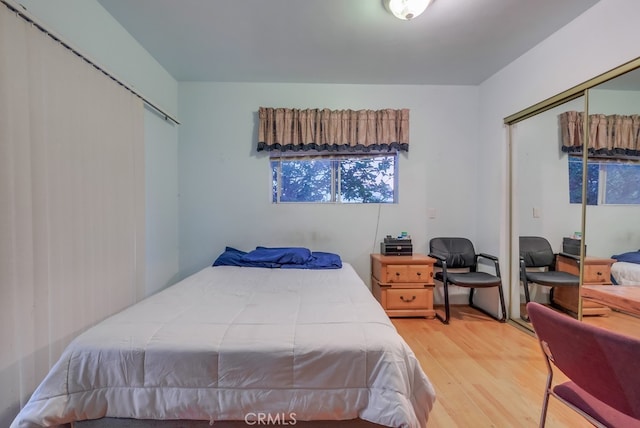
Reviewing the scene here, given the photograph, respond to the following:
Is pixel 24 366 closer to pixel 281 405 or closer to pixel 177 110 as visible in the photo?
pixel 281 405

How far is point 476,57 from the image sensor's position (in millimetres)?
2588

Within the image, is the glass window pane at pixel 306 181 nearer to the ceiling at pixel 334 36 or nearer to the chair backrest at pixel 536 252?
the ceiling at pixel 334 36

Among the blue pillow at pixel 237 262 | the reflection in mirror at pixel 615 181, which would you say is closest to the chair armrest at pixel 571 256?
the reflection in mirror at pixel 615 181

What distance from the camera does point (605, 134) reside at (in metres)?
1.90

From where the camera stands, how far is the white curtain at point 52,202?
4.05 feet

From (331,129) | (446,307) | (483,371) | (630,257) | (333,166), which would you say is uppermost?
(331,129)

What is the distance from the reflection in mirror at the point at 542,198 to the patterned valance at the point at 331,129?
3.78ft

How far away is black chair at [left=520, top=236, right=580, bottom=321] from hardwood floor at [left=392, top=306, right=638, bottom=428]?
40 cm

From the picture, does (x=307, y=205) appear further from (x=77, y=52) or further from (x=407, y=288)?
(x=77, y=52)

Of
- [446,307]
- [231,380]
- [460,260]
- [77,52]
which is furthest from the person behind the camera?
[460,260]

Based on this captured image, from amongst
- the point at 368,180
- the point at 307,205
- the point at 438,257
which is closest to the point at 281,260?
the point at 307,205

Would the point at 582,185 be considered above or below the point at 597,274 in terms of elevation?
above

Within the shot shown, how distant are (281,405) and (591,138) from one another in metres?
2.66

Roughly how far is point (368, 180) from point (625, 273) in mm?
2209
